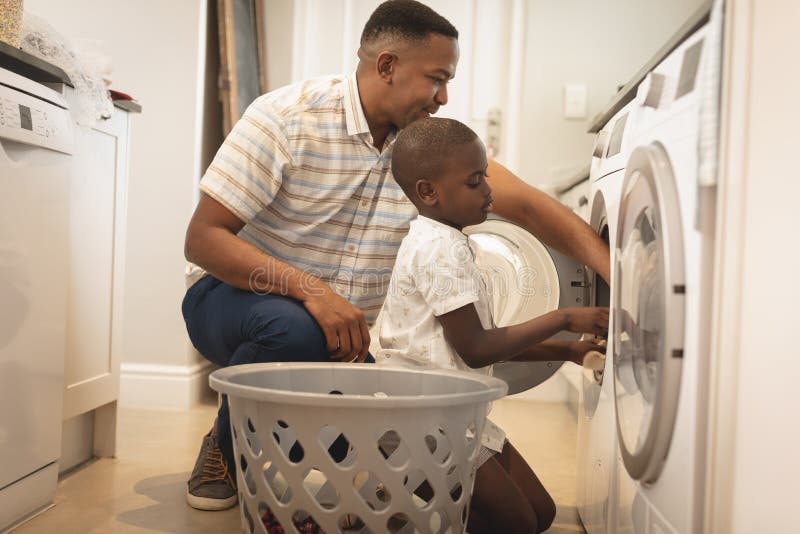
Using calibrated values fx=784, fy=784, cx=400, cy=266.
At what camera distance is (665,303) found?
902 mm

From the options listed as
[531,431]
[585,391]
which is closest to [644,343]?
[585,391]

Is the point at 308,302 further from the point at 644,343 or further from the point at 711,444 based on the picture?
the point at 711,444

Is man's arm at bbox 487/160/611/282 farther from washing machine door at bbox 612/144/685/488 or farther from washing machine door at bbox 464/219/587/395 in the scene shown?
washing machine door at bbox 612/144/685/488

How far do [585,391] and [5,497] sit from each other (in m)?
1.07

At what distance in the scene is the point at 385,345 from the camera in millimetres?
1396

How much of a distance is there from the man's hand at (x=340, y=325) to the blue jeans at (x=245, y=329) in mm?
26

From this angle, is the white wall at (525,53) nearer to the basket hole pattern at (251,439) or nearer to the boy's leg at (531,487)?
the boy's leg at (531,487)

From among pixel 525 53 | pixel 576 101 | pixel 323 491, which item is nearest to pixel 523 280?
pixel 323 491

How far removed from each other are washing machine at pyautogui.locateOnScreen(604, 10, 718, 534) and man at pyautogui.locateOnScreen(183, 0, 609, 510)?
1.08 feet

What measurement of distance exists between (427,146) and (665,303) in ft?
1.91

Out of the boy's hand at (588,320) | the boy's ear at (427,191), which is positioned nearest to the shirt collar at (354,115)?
the boy's ear at (427,191)

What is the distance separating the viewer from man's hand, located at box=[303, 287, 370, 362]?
1.40m

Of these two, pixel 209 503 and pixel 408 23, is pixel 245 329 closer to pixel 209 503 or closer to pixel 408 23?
pixel 209 503

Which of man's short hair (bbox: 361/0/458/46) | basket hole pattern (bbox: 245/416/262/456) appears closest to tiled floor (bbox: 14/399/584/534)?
basket hole pattern (bbox: 245/416/262/456)
